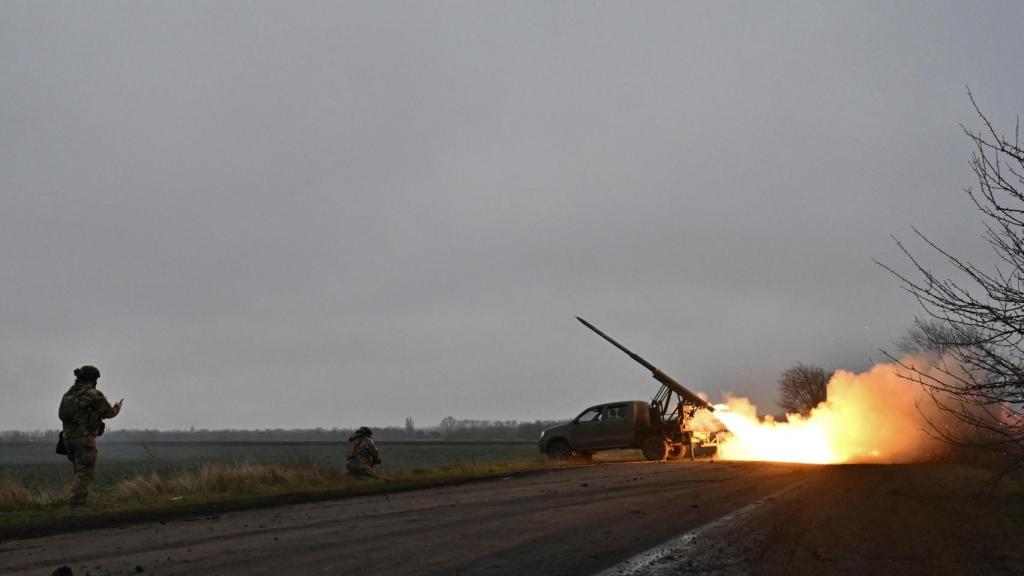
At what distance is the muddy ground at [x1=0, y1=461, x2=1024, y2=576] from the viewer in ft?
22.4

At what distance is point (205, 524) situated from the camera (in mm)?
10297

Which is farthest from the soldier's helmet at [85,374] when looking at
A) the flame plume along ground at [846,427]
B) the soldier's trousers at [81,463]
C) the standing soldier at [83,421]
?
the flame plume along ground at [846,427]

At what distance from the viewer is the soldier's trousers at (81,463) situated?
12.4 metres

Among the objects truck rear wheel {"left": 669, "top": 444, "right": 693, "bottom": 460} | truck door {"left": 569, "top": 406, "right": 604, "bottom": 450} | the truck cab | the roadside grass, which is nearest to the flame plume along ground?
truck rear wheel {"left": 669, "top": 444, "right": 693, "bottom": 460}

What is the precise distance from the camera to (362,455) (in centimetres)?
1786


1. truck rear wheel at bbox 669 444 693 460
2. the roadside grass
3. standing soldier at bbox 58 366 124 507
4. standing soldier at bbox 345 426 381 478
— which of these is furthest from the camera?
truck rear wheel at bbox 669 444 693 460

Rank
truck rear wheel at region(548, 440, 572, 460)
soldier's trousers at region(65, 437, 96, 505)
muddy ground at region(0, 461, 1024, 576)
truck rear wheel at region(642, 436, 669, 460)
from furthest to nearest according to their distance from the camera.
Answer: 1. truck rear wheel at region(548, 440, 572, 460)
2. truck rear wheel at region(642, 436, 669, 460)
3. soldier's trousers at region(65, 437, 96, 505)
4. muddy ground at region(0, 461, 1024, 576)

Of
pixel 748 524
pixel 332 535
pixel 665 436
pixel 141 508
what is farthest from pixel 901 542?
pixel 665 436

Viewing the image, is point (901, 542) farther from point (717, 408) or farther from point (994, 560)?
point (717, 408)

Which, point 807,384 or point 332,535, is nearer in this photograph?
point 332,535

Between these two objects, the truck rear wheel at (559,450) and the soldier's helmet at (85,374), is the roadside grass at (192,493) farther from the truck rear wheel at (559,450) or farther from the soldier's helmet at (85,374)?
the truck rear wheel at (559,450)

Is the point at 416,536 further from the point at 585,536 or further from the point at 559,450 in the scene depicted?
the point at 559,450

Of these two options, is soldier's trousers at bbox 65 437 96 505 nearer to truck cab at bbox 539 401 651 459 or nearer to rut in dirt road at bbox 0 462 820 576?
rut in dirt road at bbox 0 462 820 576

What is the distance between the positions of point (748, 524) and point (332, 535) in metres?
5.38
